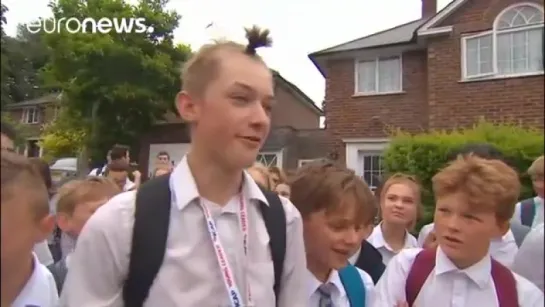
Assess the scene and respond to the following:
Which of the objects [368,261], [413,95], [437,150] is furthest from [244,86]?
[413,95]

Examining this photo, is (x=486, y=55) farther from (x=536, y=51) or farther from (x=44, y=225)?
(x=44, y=225)

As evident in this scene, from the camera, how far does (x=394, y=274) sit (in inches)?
84.4

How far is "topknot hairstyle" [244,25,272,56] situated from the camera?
1805 millimetres

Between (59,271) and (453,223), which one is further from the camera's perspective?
(59,271)

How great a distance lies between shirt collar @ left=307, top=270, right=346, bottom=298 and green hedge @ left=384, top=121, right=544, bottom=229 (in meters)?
1.34

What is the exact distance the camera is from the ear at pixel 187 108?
68.8 inches

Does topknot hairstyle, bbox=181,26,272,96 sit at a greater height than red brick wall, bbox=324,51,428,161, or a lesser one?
lesser

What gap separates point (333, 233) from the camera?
7.30 ft

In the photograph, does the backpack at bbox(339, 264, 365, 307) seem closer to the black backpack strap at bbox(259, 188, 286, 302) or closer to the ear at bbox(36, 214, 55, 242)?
the black backpack strap at bbox(259, 188, 286, 302)

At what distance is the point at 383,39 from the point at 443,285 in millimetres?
15808

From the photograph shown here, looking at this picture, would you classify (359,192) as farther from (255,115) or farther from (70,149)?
(70,149)

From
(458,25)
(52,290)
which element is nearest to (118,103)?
(458,25)

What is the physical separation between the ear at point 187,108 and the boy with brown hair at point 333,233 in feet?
2.26

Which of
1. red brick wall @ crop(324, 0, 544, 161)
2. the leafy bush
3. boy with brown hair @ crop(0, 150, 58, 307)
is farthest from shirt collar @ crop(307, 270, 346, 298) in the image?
red brick wall @ crop(324, 0, 544, 161)
